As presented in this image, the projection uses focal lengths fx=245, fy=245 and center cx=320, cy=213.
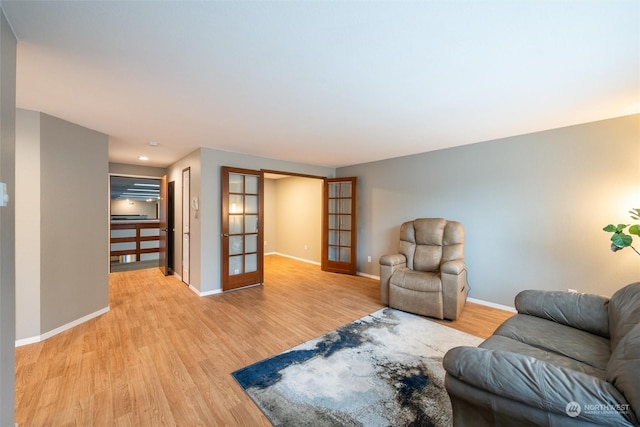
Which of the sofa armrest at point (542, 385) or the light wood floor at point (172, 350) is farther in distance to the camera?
the light wood floor at point (172, 350)

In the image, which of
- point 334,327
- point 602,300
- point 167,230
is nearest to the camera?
point 602,300

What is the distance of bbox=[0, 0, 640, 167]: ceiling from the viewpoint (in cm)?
125

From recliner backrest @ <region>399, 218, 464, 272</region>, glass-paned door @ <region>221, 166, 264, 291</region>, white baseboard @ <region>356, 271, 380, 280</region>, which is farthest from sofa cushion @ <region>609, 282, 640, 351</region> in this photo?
glass-paned door @ <region>221, 166, 264, 291</region>

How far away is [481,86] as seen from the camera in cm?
197

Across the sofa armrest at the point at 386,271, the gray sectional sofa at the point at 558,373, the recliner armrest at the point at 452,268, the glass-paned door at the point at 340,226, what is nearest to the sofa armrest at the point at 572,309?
the gray sectional sofa at the point at 558,373

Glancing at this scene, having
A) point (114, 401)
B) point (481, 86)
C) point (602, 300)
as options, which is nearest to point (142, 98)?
point (114, 401)

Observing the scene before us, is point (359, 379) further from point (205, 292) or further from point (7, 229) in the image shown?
point (205, 292)

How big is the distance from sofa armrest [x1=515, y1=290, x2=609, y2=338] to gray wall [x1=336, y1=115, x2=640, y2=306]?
4.61 feet

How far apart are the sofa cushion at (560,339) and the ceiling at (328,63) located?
1.86 meters

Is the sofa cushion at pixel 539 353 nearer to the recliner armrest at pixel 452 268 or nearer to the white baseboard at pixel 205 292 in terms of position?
the recliner armrest at pixel 452 268

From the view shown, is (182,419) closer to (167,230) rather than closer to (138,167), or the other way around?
(167,230)

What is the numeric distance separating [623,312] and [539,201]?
2029mm

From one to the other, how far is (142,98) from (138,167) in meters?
3.92

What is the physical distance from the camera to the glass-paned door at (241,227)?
13.3 ft
